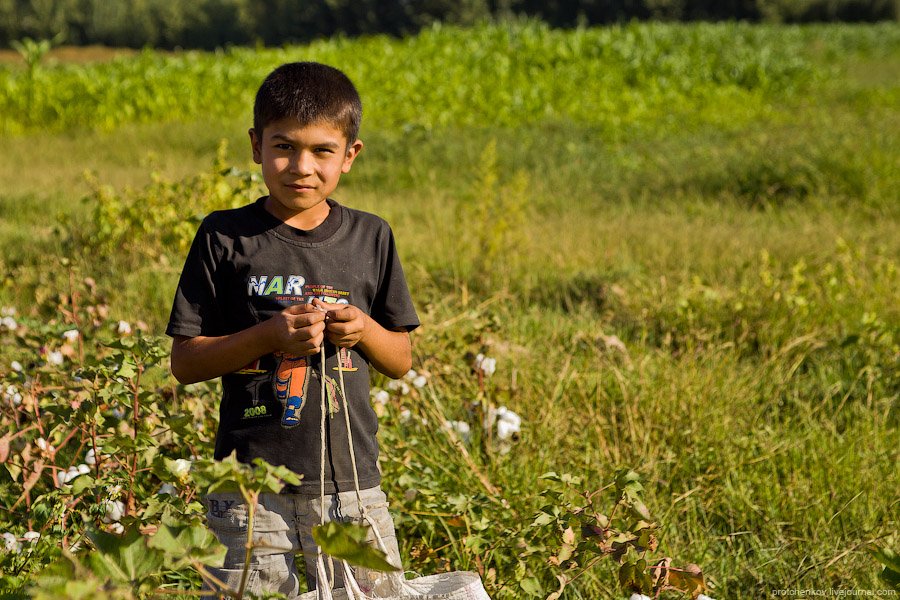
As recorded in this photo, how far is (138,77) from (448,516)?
13.1 m

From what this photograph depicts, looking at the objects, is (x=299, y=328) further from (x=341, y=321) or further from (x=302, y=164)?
(x=302, y=164)

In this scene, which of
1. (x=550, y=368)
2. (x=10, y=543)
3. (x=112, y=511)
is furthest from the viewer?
(x=550, y=368)

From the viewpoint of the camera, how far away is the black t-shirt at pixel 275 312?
192cm

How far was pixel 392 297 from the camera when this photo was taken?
2.11 meters

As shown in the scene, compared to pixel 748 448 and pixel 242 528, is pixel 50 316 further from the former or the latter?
pixel 748 448

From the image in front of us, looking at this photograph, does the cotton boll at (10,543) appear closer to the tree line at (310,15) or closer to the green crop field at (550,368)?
the green crop field at (550,368)

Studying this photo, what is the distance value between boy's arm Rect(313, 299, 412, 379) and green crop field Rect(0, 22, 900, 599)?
1.64ft

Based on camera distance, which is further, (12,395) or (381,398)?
(381,398)

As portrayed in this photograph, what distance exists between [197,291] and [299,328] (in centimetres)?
33

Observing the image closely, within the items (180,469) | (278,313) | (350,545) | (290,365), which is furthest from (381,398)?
(350,545)

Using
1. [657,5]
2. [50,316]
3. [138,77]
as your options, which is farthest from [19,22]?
[50,316]

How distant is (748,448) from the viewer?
3.08 meters

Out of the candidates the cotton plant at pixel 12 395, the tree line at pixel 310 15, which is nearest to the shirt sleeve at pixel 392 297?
the cotton plant at pixel 12 395

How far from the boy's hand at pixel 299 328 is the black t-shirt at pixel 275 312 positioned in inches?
5.7
